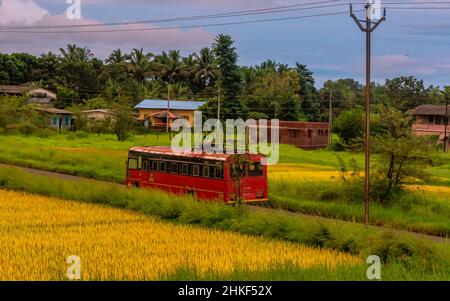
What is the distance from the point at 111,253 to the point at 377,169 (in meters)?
13.2

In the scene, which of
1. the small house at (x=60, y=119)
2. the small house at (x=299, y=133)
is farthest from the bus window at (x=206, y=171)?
the small house at (x=60, y=119)

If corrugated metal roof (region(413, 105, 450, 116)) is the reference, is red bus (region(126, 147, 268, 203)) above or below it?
below

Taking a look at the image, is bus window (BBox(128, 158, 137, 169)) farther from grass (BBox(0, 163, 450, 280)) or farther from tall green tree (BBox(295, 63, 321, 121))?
tall green tree (BBox(295, 63, 321, 121))

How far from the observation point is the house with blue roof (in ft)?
240

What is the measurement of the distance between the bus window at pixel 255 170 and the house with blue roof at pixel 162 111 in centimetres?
4687

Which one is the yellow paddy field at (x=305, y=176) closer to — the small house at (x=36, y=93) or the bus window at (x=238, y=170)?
the bus window at (x=238, y=170)

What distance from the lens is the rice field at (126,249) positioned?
39.6 ft

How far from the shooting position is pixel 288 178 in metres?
31.3

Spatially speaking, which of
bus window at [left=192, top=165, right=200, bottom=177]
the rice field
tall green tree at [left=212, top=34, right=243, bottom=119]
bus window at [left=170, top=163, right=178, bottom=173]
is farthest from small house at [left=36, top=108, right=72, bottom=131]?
the rice field

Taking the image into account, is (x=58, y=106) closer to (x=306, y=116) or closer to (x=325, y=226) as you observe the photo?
(x=306, y=116)

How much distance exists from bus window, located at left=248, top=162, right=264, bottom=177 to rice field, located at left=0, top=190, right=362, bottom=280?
5686mm

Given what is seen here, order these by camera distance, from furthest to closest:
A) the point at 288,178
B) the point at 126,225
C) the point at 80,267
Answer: the point at 288,178 → the point at 126,225 → the point at 80,267

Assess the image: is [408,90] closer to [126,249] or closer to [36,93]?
[36,93]
